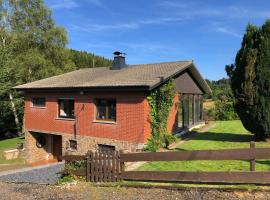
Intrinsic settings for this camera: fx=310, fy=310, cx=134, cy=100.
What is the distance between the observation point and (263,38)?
14109 millimetres

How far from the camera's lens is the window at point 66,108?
2055 cm

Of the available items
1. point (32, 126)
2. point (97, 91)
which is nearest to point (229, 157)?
point (97, 91)

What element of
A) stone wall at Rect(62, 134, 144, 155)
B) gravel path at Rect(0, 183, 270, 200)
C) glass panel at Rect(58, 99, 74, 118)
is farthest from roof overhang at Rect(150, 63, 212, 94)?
gravel path at Rect(0, 183, 270, 200)

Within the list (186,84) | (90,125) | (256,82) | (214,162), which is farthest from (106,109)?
(256,82)

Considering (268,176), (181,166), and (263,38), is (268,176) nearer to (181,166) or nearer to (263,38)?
(181,166)

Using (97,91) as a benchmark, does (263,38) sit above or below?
above

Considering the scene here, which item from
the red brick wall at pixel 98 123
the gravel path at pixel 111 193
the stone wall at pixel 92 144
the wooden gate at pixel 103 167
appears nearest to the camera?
the gravel path at pixel 111 193

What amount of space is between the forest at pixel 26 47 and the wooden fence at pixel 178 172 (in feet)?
82.1

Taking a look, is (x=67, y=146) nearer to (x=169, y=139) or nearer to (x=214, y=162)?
(x=169, y=139)

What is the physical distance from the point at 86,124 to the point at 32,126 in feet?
21.4

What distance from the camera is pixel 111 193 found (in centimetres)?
769

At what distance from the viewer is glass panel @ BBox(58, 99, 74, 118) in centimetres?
2057

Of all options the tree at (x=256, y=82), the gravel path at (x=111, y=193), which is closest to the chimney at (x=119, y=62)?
the tree at (x=256, y=82)

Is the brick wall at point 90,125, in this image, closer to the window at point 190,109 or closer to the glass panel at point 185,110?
the window at point 190,109
